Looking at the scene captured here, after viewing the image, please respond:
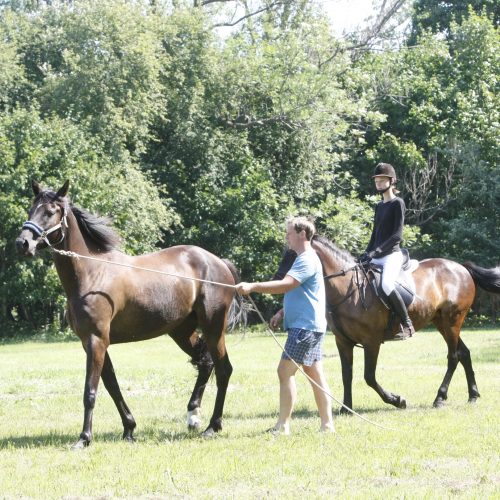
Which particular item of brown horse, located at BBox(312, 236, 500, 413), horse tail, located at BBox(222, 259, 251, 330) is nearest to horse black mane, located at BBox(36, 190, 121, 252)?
horse tail, located at BBox(222, 259, 251, 330)

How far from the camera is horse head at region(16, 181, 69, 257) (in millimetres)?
8034

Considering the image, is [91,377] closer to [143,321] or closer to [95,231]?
[143,321]

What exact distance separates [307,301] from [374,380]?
8.49 feet

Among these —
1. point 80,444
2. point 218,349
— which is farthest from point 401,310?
point 80,444

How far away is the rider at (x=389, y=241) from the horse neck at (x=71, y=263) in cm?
396

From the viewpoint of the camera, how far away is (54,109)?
28891 mm

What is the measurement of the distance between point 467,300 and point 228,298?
4.17 metres

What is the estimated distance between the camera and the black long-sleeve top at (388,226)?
1035 cm

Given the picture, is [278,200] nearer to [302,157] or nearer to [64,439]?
[302,157]

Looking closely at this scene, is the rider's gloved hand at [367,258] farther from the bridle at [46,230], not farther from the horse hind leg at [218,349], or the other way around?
the bridle at [46,230]

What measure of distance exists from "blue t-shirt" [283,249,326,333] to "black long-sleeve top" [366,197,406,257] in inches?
97.1

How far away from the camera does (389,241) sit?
10352 mm

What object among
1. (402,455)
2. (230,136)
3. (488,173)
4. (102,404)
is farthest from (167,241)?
(402,455)

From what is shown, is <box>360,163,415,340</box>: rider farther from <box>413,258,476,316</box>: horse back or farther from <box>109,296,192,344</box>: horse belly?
<box>109,296,192,344</box>: horse belly
